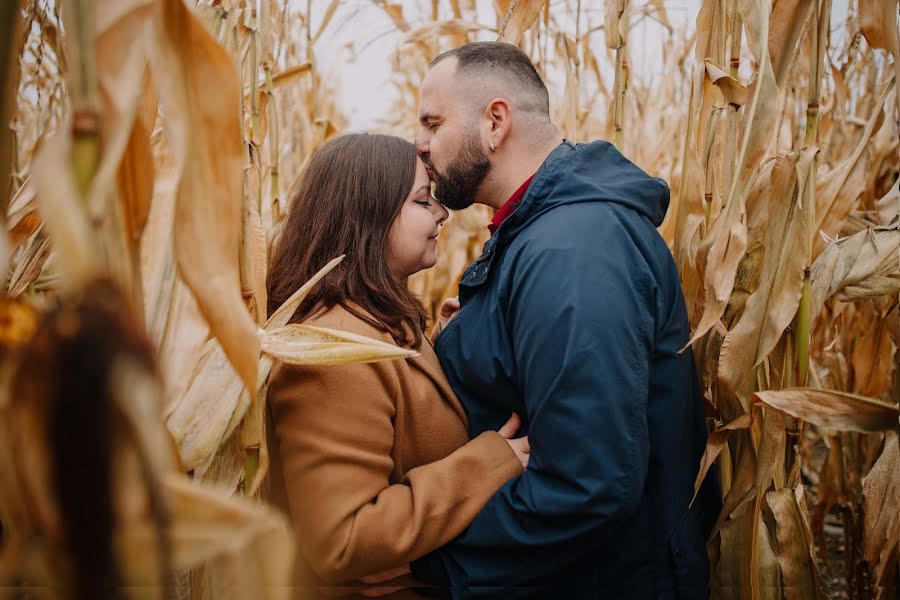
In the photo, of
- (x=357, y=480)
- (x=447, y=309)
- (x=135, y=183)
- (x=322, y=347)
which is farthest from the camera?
(x=447, y=309)

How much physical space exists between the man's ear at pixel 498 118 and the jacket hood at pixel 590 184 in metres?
0.21

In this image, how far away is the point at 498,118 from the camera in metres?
1.55

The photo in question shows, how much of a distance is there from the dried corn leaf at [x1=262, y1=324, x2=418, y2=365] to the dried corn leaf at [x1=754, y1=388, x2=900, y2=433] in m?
0.57

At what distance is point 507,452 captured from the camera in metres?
1.19

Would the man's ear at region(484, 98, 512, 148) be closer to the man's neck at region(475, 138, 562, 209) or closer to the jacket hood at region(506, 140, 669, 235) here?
the man's neck at region(475, 138, 562, 209)

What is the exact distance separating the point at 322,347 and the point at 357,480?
1.09ft

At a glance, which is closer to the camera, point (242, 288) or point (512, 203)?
point (242, 288)

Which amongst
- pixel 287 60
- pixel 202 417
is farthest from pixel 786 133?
pixel 202 417

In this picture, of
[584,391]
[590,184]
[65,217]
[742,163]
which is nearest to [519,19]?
[590,184]

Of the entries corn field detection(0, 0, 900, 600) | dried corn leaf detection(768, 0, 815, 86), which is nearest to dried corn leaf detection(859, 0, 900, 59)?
corn field detection(0, 0, 900, 600)

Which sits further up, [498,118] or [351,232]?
[498,118]

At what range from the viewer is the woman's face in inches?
59.0

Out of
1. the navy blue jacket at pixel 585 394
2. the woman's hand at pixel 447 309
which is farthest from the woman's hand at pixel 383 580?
the woman's hand at pixel 447 309

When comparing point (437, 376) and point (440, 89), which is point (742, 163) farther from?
point (440, 89)
